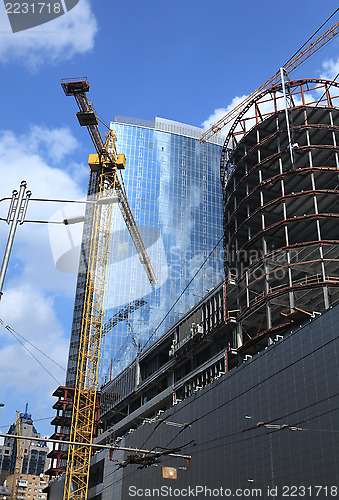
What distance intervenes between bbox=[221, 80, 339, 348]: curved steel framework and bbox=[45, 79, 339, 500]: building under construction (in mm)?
176

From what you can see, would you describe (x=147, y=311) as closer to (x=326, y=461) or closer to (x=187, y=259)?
(x=187, y=259)

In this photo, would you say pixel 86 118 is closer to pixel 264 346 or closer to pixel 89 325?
pixel 89 325

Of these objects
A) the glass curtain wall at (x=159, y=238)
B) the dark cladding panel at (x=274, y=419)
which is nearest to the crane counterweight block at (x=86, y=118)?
the dark cladding panel at (x=274, y=419)

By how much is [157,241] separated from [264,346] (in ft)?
383

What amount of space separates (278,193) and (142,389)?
4353cm

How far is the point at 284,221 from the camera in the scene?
65.6m

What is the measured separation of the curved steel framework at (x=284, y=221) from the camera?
61969mm

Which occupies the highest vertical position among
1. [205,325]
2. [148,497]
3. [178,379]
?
[205,325]

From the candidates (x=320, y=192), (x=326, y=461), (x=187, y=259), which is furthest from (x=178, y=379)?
(x=187, y=259)

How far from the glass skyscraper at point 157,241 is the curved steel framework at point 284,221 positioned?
3474 inches

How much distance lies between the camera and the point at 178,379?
8075cm

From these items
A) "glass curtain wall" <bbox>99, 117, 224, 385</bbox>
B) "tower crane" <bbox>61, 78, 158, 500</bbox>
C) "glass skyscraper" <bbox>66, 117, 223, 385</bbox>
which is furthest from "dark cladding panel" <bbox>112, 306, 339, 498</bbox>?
"glass curtain wall" <bbox>99, 117, 224, 385</bbox>

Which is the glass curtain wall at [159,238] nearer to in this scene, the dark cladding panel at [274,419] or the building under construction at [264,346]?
the building under construction at [264,346]

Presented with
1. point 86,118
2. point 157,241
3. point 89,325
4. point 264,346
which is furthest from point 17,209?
point 157,241
